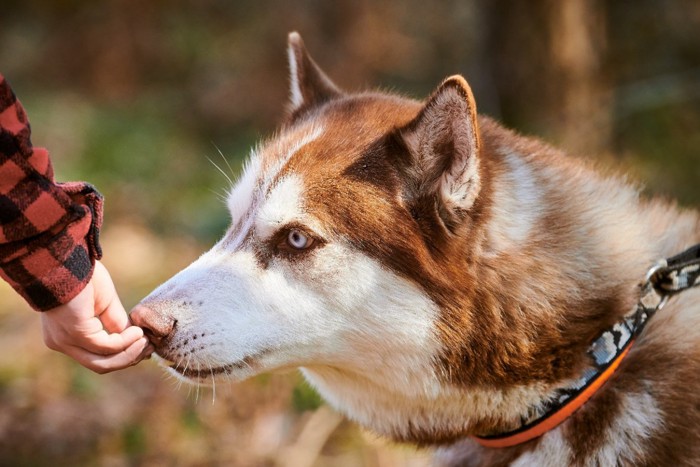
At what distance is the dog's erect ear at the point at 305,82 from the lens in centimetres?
375

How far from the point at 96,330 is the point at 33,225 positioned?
1.28 ft

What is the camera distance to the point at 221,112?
12.9 metres

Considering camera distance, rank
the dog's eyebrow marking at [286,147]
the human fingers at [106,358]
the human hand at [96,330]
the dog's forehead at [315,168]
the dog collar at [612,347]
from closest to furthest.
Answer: the human hand at [96,330] → the human fingers at [106,358] → the dog collar at [612,347] → the dog's forehead at [315,168] → the dog's eyebrow marking at [286,147]

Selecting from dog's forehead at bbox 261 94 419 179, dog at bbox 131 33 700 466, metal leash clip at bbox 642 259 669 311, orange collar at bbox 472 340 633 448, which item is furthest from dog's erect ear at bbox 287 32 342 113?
orange collar at bbox 472 340 633 448

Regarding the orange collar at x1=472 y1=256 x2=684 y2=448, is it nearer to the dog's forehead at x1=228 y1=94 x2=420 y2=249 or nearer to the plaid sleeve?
the dog's forehead at x1=228 y1=94 x2=420 y2=249

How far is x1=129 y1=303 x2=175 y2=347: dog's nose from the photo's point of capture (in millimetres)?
2801

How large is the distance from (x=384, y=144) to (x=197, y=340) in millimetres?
964

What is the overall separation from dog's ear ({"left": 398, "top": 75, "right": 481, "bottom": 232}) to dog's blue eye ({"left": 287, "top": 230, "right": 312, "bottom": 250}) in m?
0.40

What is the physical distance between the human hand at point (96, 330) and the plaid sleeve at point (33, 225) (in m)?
0.07

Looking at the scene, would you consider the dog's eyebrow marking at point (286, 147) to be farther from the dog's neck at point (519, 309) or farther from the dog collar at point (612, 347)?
the dog collar at point (612, 347)

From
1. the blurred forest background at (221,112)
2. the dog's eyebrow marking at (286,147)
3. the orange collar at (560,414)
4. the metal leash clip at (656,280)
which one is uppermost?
the metal leash clip at (656,280)

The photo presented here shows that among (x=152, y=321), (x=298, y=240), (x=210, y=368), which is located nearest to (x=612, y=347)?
(x=298, y=240)

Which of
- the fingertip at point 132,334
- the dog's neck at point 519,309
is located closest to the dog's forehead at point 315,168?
the dog's neck at point 519,309

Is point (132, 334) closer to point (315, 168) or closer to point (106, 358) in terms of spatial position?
point (106, 358)
